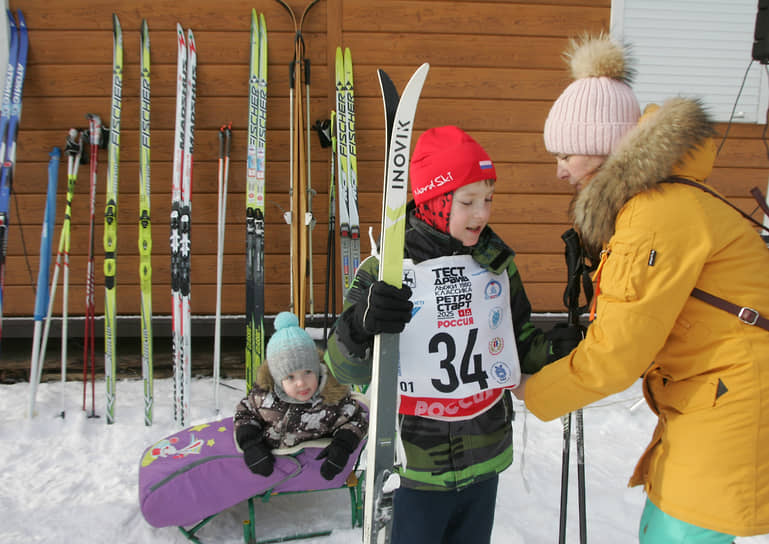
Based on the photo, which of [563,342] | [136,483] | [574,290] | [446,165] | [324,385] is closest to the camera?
[446,165]

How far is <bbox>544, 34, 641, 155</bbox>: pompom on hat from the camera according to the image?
132 centimetres

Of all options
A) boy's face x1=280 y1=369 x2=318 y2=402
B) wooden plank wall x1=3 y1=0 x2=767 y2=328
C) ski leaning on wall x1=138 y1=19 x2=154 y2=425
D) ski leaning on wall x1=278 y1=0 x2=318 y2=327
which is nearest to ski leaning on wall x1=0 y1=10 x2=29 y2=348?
wooden plank wall x1=3 y1=0 x2=767 y2=328

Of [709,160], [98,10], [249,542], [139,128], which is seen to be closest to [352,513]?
[249,542]

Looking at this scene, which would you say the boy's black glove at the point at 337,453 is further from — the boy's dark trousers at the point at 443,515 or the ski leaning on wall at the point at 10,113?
the ski leaning on wall at the point at 10,113

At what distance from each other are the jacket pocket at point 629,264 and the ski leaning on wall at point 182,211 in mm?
3028

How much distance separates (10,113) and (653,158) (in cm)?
407

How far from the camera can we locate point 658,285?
110cm

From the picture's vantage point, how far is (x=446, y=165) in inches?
51.3

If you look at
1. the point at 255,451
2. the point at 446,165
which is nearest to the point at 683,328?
the point at 446,165

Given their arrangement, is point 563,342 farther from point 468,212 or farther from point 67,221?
point 67,221

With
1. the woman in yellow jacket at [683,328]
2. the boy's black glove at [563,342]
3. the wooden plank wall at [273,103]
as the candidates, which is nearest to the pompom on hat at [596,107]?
the woman in yellow jacket at [683,328]

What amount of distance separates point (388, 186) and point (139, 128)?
Result: 3327mm

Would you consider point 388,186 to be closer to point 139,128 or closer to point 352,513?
point 352,513

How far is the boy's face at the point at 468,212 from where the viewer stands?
1.31 m
